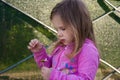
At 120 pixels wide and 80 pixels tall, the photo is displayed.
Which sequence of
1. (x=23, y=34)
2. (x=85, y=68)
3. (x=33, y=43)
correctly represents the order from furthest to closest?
(x=23, y=34) < (x=33, y=43) < (x=85, y=68)

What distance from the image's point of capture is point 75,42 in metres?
1.46

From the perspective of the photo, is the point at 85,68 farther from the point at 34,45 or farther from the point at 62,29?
the point at 34,45

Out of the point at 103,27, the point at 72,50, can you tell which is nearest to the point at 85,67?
the point at 72,50

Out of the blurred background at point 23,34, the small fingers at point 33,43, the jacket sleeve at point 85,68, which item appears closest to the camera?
the jacket sleeve at point 85,68

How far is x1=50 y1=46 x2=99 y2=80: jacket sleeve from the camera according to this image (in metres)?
1.42

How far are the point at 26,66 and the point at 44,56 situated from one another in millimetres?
981

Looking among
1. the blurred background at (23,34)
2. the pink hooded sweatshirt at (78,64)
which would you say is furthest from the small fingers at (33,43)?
the blurred background at (23,34)

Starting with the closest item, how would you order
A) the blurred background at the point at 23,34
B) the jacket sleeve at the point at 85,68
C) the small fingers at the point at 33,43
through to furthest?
the jacket sleeve at the point at 85,68, the small fingers at the point at 33,43, the blurred background at the point at 23,34

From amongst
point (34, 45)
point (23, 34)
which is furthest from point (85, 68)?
point (23, 34)

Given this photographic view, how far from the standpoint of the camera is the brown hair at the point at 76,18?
1.44 meters

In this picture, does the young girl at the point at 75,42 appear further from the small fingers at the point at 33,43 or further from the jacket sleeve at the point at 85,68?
the small fingers at the point at 33,43

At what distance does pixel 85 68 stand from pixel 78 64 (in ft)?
0.18

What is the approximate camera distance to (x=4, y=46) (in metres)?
2.60

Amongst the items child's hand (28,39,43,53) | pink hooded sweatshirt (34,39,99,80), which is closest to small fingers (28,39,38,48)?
child's hand (28,39,43,53)
